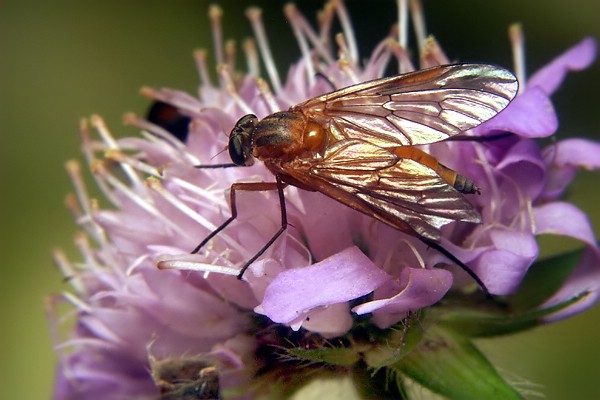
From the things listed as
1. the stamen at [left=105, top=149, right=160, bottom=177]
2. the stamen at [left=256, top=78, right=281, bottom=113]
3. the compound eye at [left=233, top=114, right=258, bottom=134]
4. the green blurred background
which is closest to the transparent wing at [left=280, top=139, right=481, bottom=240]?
the compound eye at [left=233, top=114, right=258, bottom=134]

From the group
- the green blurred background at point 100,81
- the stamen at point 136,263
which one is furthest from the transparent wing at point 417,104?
the green blurred background at point 100,81

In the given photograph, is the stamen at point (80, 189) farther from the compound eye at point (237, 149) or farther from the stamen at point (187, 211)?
the compound eye at point (237, 149)

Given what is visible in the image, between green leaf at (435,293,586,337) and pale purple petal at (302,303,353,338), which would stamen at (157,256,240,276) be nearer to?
pale purple petal at (302,303,353,338)

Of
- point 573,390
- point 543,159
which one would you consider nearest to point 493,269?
point 543,159

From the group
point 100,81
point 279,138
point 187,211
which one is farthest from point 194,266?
point 100,81

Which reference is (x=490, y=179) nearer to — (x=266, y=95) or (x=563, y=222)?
(x=563, y=222)

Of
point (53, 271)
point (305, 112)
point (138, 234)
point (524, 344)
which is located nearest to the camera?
point (305, 112)

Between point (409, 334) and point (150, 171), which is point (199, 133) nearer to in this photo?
point (150, 171)
